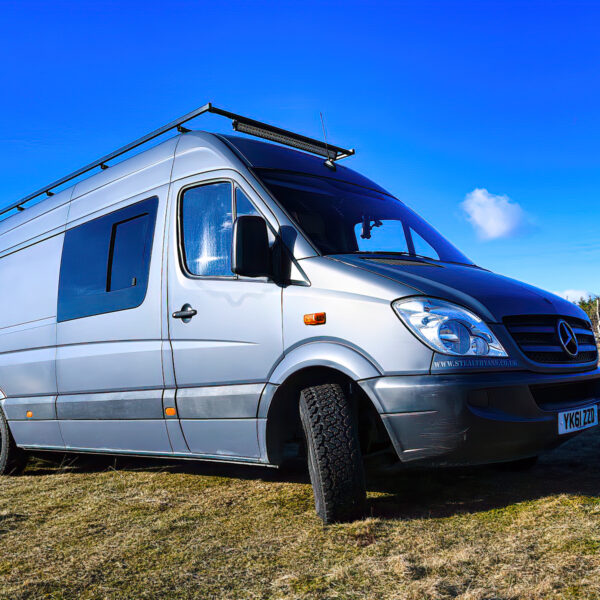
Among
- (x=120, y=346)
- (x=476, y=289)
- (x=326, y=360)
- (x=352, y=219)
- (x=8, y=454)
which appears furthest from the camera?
(x=8, y=454)

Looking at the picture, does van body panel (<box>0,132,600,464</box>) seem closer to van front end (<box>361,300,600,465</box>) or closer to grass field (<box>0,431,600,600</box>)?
van front end (<box>361,300,600,465</box>)

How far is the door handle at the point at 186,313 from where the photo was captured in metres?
3.87

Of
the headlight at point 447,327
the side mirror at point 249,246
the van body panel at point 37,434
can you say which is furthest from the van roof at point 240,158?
the van body panel at point 37,434

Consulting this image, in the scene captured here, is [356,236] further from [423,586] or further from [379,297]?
[423,586]

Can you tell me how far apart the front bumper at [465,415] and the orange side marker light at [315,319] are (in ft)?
1.30

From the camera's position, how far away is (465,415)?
290 cm

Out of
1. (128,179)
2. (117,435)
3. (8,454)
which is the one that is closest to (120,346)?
(117,435)

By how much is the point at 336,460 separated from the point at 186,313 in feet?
4.70

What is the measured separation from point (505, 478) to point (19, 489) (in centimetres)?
370

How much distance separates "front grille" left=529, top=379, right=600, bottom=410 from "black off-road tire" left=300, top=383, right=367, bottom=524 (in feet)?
3.10

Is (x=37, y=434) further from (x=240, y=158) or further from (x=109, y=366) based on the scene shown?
(x=240, y=158)

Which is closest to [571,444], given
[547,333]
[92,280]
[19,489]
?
[547,333]

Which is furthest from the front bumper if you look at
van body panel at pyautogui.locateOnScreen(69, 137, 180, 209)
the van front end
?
van body panel at pyautogui.locateOnScreen(69, 137, 180, 209)

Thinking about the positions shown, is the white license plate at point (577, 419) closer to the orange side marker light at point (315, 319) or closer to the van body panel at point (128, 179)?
the orange side marker light at point (315, 319)
